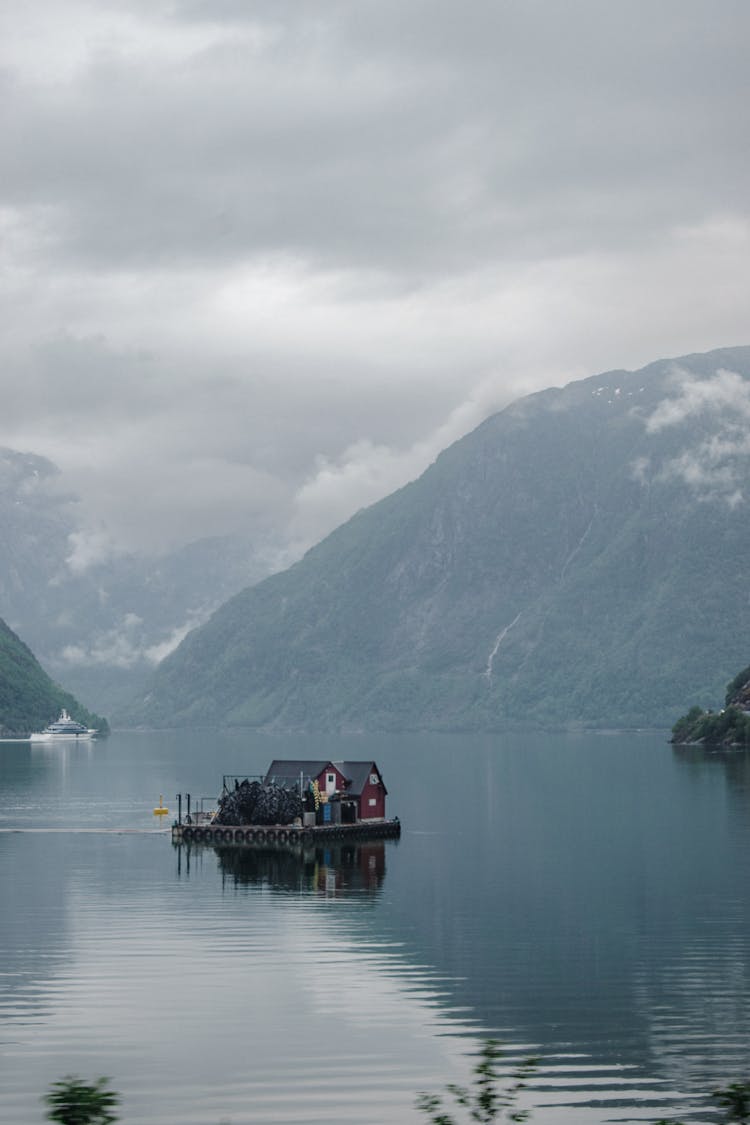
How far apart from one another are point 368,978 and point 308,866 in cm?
5453

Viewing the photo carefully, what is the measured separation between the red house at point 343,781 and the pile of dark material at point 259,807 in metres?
3.17

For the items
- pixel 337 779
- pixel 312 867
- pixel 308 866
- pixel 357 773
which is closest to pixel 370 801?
pixel 357 773

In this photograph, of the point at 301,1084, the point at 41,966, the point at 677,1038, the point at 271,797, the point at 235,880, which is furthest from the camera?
the point at 271,797

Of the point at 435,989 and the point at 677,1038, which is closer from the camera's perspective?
the point at 677,1038

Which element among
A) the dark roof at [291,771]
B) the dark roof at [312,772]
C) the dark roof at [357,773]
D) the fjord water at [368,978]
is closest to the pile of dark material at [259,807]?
the dark roof at [291,771]

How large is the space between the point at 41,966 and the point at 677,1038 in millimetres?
32521

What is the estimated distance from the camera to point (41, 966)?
82.7 metres

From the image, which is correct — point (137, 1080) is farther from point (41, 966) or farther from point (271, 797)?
point (271, 797)

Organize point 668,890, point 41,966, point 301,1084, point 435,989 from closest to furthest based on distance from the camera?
1. point 301,1084
2. point 435,989
3. point 41,966
4. point 668,890

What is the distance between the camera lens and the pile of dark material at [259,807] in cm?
15350

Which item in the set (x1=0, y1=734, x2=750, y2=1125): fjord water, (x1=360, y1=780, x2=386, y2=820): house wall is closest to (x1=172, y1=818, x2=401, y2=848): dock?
(x1=360, y1=780, x2=386, y2=820): house wall

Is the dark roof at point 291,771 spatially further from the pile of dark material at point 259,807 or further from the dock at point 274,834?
the dock at point 274,834

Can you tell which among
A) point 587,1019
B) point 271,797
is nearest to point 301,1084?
point 587,1019

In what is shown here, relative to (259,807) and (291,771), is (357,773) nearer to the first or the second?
(291,771)
